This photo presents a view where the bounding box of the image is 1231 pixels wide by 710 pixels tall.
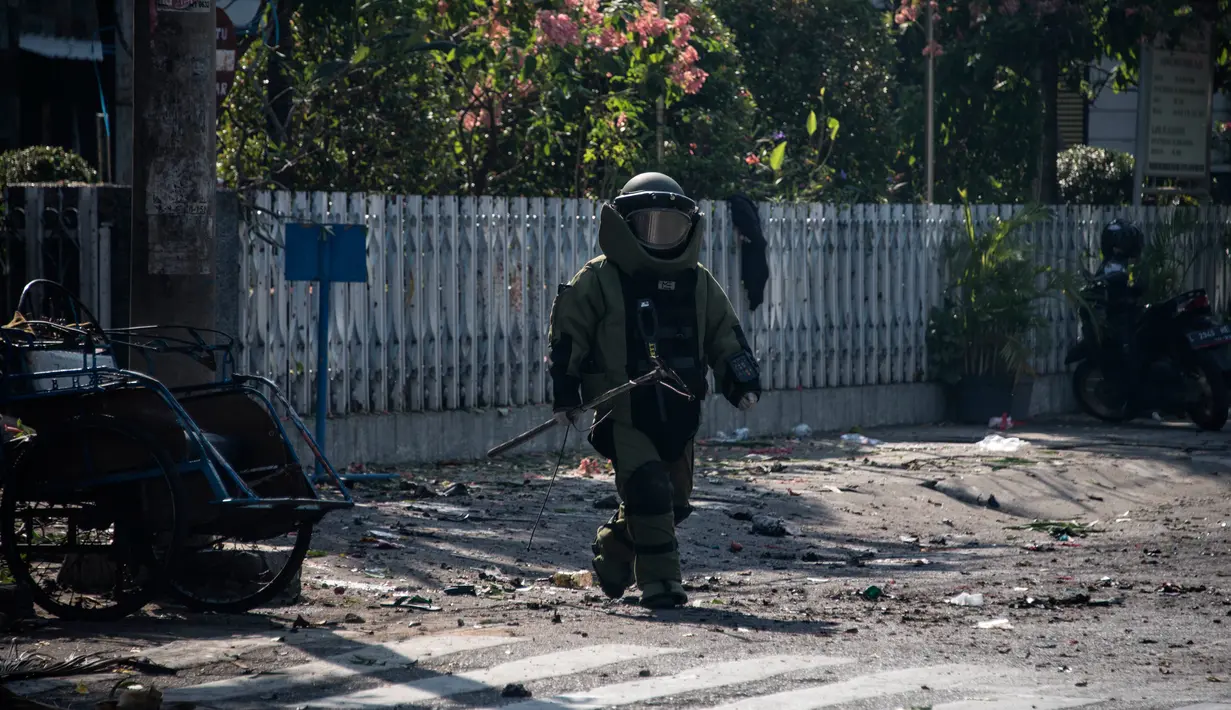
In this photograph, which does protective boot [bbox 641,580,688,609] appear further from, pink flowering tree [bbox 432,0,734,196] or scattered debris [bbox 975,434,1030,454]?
pink flowering tree [bbox 432,0,734,196]

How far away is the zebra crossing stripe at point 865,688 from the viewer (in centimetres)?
528

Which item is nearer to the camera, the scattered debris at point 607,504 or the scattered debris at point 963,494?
the scattered debris at point 607,504

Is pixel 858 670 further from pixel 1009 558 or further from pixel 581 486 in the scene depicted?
pixel 581 486

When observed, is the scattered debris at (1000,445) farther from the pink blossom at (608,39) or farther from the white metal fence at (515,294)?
the pink blossom at (608,39)

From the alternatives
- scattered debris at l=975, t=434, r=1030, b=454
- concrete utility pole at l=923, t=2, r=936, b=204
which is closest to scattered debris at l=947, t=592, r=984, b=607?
scattered debris at l=975, t=434, r=1030, b=454

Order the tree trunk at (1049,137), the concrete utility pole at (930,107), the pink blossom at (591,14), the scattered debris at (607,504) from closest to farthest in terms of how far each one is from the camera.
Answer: the scattered debris at (607,504) → the pink blossom at (591,14) → the concrete utility pole at (930,107) → the tree trunk at (1049,137)

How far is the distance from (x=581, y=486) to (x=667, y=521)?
11.9 ft

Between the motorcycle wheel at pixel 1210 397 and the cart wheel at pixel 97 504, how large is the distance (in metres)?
10.1

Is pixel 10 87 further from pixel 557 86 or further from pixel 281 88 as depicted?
pixel 557 86

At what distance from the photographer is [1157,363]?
14758 mm

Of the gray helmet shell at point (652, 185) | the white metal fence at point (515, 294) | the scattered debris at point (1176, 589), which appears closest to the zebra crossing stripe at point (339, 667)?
the gray helmet shell at point (652, 185)

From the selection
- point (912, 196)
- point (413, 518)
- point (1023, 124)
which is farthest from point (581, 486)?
point (912, 196)

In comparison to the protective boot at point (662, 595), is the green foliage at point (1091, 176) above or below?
above

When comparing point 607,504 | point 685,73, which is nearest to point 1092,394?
point 685,73
